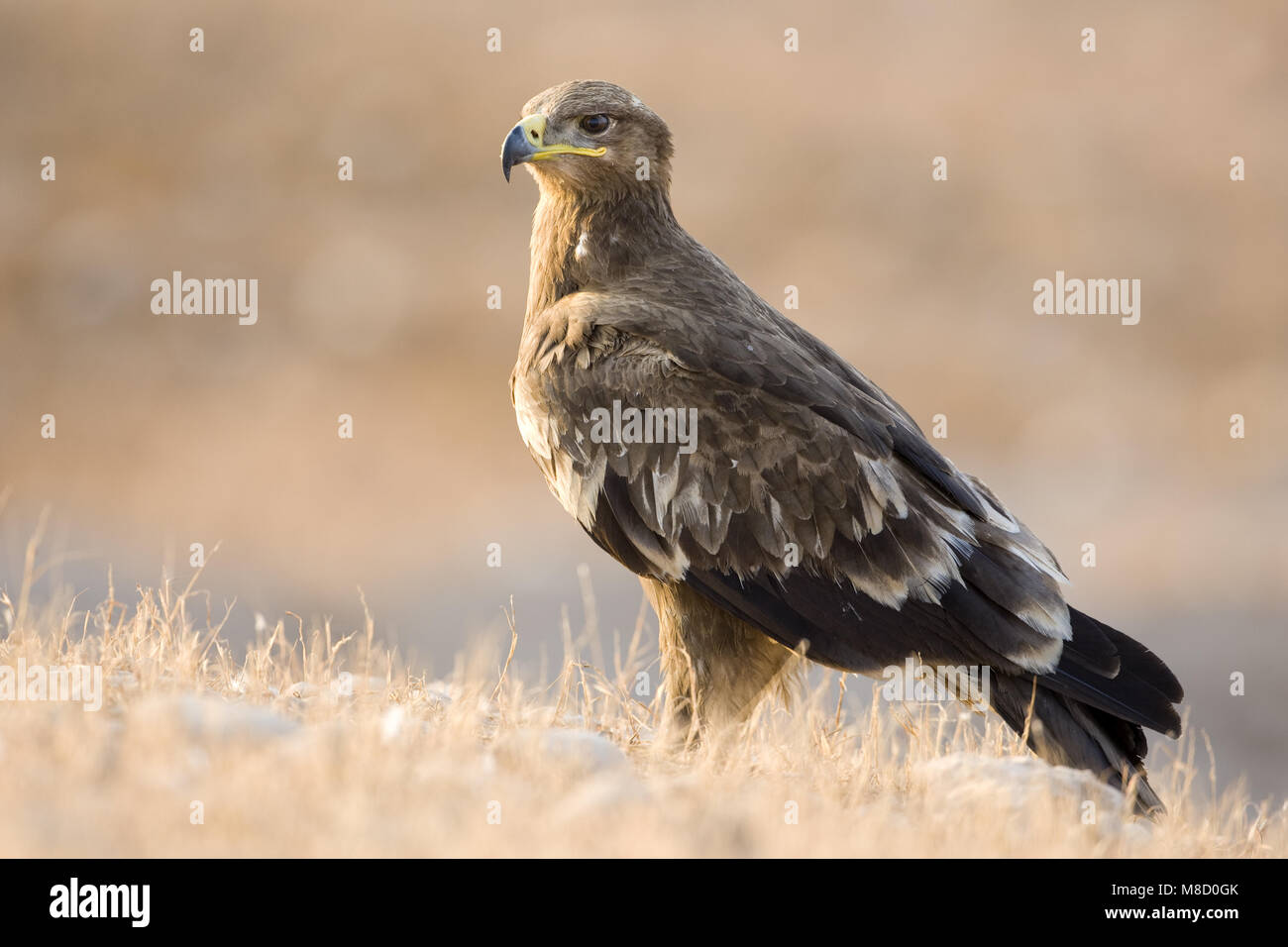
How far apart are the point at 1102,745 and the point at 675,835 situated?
2.36 metres

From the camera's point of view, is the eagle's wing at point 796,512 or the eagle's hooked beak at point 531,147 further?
the eagle's hooked beak at point 531,147

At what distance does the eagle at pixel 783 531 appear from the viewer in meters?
5.51

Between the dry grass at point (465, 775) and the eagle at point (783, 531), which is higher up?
the eagle at point (783, 531)

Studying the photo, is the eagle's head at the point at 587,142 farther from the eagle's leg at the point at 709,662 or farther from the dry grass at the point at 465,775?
the dry grass at the point at 465,775

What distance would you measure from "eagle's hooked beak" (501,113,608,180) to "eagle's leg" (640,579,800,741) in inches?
78.3

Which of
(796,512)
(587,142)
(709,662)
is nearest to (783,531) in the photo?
(796,512)

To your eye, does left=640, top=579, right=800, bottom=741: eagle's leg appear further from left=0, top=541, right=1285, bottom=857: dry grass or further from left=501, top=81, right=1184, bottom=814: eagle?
left=0, top=541, right=1285, bottom=857: dry grass

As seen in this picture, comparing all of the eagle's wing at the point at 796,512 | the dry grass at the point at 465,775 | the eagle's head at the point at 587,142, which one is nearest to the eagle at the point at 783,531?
the eagle's wing at the point at 796,512

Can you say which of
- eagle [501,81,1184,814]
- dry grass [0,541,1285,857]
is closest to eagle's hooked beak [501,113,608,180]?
eagle [501,81,1184,814]

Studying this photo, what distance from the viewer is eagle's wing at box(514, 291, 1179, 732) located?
553 centimetres

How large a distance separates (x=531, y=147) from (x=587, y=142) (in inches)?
10.3

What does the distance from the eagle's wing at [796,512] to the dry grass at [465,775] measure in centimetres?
45

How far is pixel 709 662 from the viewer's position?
5863mm

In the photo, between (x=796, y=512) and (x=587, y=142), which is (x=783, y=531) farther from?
(x=587, y=142)
